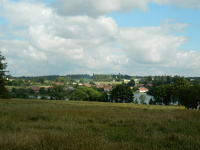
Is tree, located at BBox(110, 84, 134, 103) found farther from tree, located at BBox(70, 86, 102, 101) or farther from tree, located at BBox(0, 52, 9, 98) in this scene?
tree, located at BBox(0, 52, 9, 98)

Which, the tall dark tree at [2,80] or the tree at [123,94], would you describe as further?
the tree at [123,94]

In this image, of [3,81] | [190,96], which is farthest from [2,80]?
[190,96]

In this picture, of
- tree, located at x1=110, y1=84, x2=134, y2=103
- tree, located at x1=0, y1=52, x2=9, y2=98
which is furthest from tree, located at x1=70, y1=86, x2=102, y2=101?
tree, located at x1=0, y1=52, x2=9, y2=98

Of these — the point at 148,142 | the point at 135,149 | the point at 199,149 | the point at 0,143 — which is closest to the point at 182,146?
the point at 199,149

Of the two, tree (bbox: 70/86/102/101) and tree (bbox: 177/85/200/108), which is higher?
tree (bbox: 177/85/200/108)

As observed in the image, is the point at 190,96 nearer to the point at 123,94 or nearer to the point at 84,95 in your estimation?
the point at 123,94

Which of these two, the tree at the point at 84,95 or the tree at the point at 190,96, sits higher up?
the tree at the point at 190,96

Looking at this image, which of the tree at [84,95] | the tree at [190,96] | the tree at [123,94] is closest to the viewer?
the tree at [190,96]

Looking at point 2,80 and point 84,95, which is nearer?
point 2,80

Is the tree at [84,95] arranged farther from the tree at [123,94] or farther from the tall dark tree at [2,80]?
the tall dark tree at [2,80]

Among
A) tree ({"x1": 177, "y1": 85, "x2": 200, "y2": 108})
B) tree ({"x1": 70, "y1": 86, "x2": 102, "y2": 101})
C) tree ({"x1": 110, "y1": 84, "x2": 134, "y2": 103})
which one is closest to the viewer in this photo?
tree ({"x1": 177, "y1": 85, "x2": 200, "y2": 108})

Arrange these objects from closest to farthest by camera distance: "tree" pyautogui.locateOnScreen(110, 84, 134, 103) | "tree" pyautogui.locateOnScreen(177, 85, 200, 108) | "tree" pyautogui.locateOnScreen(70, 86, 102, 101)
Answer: "tree" pyautogui.locateOnScreen(177, 85, 200, 108) < "tree" pyautogui.locateOnScreen(110, 84, 134, 103) < "tree" pyautogui.locateOnScreen(70, 86, 102, 101)

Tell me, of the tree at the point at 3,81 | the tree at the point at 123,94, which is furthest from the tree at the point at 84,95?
the tree at the point at 3,81

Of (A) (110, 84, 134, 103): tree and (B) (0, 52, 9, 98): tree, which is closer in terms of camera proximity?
(B) (0, 52, 9, 98): tree
